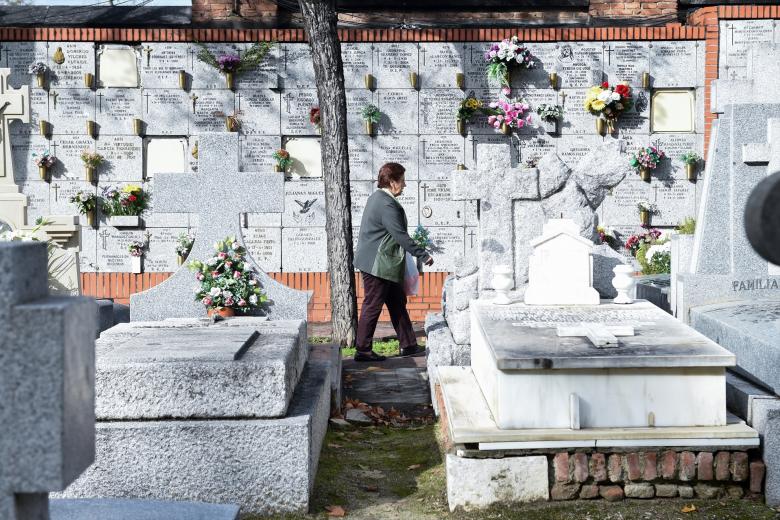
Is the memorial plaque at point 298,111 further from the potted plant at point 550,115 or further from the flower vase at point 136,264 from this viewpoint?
the potted plant at point 550,115

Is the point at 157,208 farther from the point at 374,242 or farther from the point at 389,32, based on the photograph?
the point at 389,32

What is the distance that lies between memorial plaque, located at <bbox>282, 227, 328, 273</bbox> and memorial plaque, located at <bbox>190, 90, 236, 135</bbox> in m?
1.56

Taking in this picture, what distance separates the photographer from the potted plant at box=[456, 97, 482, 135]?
11875 mm

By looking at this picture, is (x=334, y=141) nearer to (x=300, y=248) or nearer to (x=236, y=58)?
(x=300, y=248)

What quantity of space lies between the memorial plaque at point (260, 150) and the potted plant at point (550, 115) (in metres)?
3.16

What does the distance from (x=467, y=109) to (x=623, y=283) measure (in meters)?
6.01

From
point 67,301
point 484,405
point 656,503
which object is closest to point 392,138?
point 484,405

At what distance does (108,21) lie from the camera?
13.8 meters

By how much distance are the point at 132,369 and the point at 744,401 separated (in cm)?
292

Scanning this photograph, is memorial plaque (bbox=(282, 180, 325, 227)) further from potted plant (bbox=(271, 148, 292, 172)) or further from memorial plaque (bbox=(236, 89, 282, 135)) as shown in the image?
memorial plaque (bbox=(236, 89, 282, 135))

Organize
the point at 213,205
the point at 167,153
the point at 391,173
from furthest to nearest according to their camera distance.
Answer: the point at 167,153
the point at 391,173
the point at 213,205

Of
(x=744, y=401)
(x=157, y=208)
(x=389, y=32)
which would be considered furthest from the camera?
(x=389, y=32)

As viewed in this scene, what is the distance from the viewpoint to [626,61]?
39.7 feet

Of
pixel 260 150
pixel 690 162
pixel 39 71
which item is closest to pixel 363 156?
pixel 260 150
